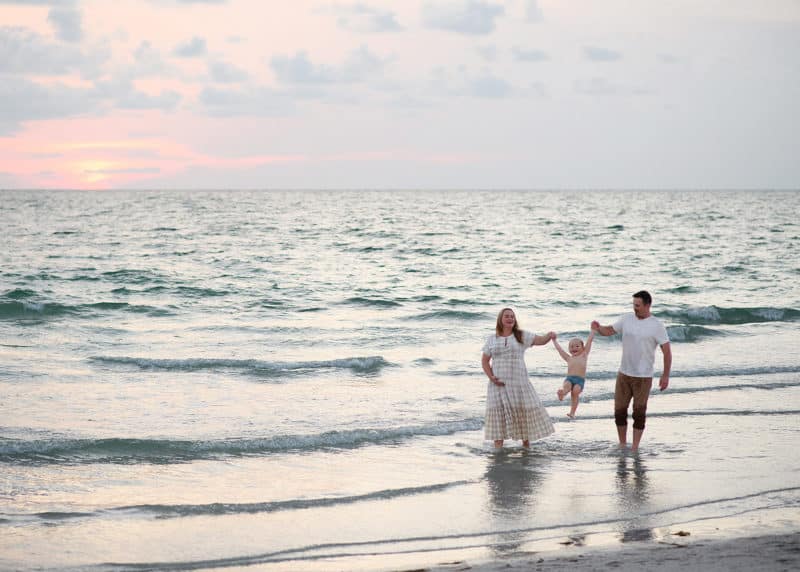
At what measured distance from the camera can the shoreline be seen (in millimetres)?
6398

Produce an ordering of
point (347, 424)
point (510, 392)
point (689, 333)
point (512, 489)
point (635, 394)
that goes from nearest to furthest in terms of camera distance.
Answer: point (512, 489)
point (635, 394)
point (510, 392)
point (347, 424)
point (689, 333)

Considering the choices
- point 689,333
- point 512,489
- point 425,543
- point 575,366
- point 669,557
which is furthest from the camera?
point 689,333

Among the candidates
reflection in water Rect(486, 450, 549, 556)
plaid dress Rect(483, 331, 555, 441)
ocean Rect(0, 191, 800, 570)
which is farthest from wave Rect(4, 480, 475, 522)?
plaid dress Rect(483, 331, 555, 441)

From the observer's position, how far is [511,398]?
10.6 m

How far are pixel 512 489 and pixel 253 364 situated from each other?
27.7 ft

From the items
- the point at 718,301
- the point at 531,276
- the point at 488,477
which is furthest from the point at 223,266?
the point at 488,477

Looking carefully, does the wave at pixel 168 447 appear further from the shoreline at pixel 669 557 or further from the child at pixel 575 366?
the shoreline at pixel 669 557

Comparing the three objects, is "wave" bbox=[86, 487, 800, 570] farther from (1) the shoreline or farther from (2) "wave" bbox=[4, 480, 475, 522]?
(2) "wave" bbox=[4, 480, 475, 522]

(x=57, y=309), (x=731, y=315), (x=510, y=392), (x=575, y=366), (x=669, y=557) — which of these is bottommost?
(x=731, y=315)

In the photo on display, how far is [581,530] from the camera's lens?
7.65 m

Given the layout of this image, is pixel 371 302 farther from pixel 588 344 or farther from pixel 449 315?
pixel 588 344

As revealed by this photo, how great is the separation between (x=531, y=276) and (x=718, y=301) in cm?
814

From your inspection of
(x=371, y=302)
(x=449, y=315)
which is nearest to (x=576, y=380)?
(x=449, y=315)

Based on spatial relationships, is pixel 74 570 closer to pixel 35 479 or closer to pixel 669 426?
pixel 35 479
